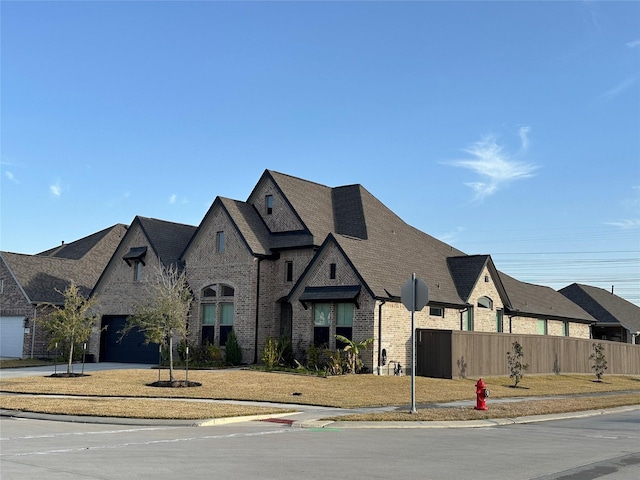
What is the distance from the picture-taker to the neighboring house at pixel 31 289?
4394cm

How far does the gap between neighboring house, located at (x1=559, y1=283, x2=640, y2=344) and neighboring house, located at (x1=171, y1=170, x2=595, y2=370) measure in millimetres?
21842

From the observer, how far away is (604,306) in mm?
62250

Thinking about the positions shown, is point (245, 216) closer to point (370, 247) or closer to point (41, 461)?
point (370, 247)

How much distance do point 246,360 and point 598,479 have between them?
2645 centimetres

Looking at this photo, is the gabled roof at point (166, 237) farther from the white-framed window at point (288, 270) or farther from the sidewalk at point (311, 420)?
the sidewalk at point (311, 420)

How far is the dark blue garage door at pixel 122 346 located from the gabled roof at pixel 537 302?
69.4 feet

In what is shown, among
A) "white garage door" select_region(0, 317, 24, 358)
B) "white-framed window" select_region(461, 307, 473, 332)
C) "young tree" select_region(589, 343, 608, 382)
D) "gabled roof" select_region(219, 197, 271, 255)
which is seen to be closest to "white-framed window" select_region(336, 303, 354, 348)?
"gabled roof" select_region(219, 197, 271, 255)

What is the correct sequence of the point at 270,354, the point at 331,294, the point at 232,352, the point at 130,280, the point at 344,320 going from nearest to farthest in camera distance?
the point at 331,294
the point at 270,354
the point at 344,320
the point at 232,352
the point at 130,280

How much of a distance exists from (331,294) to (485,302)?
466 inches

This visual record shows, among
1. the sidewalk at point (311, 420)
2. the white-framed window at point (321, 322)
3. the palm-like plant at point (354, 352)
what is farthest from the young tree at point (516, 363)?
the sidewalk at point (311, 420)

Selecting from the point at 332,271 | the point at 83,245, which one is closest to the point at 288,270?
the point at 332,271

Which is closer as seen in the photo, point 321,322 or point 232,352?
point 321,322

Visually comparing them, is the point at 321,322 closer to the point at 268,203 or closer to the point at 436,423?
the point at 268,203

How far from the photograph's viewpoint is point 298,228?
3656 cm
